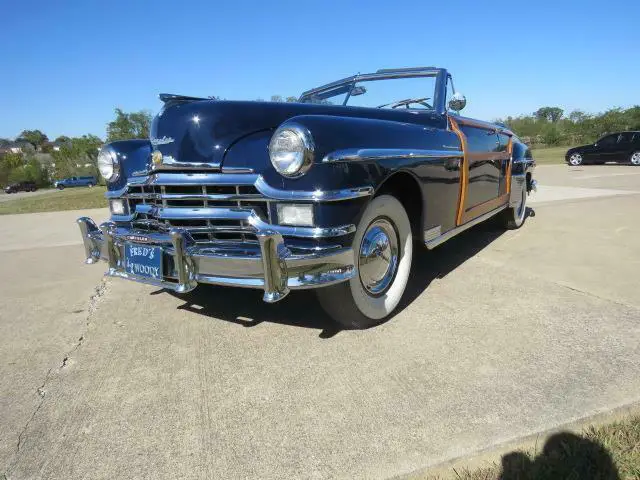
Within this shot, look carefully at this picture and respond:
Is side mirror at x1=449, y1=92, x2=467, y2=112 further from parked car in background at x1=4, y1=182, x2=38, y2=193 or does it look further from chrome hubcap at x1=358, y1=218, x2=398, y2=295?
parked car in background at x1=4, y1=182, x2=38, y2=193

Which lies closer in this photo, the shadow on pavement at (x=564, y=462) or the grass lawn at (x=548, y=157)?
the shadow on pavement at (x=564, y=462)

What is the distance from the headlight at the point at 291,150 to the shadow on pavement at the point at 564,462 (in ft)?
4.85

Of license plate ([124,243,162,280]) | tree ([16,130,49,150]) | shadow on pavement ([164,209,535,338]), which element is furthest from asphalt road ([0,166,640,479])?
tree ([16,130,49,150])

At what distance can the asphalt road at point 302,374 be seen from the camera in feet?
5.54

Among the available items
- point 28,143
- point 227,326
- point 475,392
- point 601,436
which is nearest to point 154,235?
point 227,326

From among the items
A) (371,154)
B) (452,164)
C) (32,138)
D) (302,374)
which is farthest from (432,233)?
(32,138)

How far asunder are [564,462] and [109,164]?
127 inches

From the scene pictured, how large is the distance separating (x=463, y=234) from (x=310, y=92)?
2.49m

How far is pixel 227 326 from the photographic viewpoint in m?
2.85

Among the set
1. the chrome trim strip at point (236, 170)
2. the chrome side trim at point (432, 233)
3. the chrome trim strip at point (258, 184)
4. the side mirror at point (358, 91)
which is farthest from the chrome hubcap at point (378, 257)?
the side mirror at point (358, 91)

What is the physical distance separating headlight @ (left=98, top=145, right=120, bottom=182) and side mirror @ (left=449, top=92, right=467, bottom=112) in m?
2.64

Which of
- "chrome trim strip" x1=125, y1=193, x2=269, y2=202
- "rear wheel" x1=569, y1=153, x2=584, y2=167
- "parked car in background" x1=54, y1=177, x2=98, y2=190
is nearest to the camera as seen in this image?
"chrome trim strip" x1=125, y1=193, x2=269, y2=202

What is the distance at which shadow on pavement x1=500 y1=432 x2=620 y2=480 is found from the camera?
59.2 inches

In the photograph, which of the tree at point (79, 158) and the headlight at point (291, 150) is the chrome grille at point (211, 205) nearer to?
the headlight at point (291, 150)
